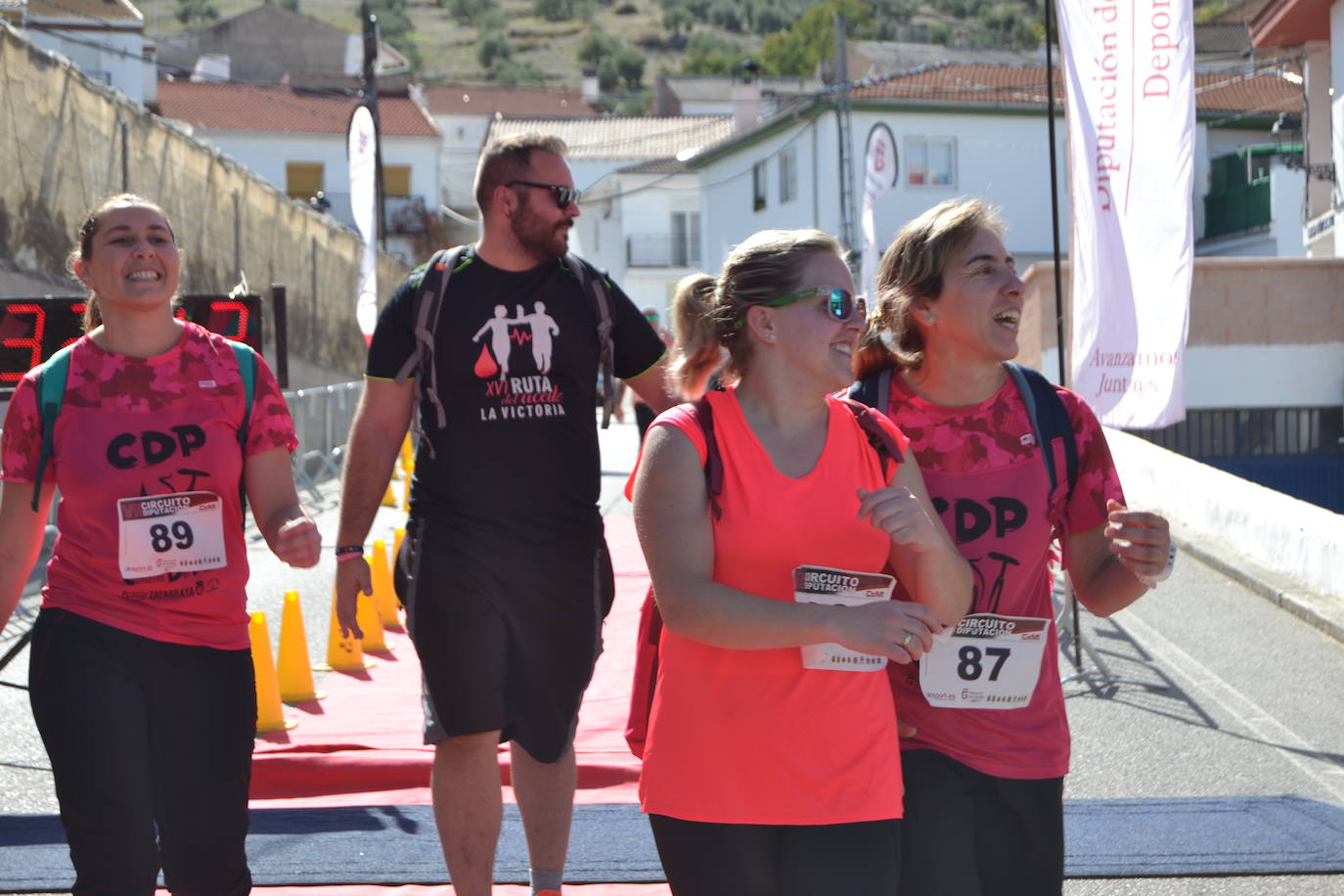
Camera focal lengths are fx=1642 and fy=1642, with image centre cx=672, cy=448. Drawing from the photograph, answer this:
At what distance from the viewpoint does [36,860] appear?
18.6 feet

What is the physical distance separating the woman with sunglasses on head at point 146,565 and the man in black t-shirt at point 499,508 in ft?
1.75

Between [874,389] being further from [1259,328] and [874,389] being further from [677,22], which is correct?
[677,22]

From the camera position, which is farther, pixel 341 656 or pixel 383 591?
pixel 383 591

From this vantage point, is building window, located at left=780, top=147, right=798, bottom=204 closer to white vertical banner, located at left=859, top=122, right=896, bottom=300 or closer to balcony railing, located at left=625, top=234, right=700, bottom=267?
white vertical banner, located at left=859, top=122, right=896, bottom=300

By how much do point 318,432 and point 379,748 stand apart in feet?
47.4

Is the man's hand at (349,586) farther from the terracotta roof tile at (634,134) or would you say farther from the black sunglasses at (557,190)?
the terracotta roof tile at (634,134)

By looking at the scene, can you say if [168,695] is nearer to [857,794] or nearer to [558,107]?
[857,794]

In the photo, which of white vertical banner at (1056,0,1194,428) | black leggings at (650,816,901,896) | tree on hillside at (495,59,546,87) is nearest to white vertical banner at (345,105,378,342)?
white vertical banner at (1056,0,1194,428)

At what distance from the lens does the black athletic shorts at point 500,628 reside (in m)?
4.51

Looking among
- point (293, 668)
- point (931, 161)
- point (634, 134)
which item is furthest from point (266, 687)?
point (634, 134)

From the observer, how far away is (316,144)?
6525 centimetres

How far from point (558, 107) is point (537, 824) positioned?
91.7 meters

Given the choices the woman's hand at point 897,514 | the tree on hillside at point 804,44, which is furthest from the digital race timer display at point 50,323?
the tree on hillside at point 804,44

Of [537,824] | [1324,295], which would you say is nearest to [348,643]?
[537,824]
